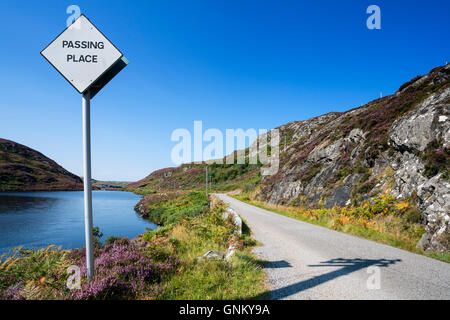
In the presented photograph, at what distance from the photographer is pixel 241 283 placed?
4.15 m

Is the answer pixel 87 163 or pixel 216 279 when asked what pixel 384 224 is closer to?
pixel 216 279

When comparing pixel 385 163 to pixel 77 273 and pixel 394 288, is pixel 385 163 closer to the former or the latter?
pixel 394 288

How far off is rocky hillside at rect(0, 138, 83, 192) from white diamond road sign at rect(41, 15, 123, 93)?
12614 centimetres

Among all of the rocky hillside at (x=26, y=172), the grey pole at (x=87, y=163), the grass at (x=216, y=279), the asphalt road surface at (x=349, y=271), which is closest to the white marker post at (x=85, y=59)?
the grey pole at (x=87, y=163)

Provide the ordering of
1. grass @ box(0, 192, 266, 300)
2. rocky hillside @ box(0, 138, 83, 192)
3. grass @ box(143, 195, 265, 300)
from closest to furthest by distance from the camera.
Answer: grass @ box(0, 192, 266, 300) < grass @ box(143, 195, 265, 300) < rocky hillside @ box(0, 138, 83, 192)

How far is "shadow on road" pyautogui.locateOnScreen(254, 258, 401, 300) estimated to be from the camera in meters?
3.86

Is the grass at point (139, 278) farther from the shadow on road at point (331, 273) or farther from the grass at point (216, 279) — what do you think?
the shadow on road at point (331, 273)

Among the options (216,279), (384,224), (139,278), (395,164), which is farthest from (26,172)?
(395,164)

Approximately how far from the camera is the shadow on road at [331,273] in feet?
12.7

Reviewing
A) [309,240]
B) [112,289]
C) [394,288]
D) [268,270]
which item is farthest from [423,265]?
[112,289]

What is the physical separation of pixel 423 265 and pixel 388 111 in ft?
57.7

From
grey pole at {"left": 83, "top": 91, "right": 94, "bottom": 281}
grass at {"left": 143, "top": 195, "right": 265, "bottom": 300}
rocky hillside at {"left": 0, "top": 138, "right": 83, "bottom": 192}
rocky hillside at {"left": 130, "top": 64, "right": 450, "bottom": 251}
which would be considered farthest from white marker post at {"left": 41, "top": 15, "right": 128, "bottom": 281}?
rocky hillside at {"left": 0, "top": 138, "right": 83, "bottom": 192}

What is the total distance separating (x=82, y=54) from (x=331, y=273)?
6.34m

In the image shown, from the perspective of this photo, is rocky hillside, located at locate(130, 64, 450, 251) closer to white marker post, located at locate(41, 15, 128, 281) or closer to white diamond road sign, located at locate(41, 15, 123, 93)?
white marker post, located at locate(41, 15, 128, 281)
